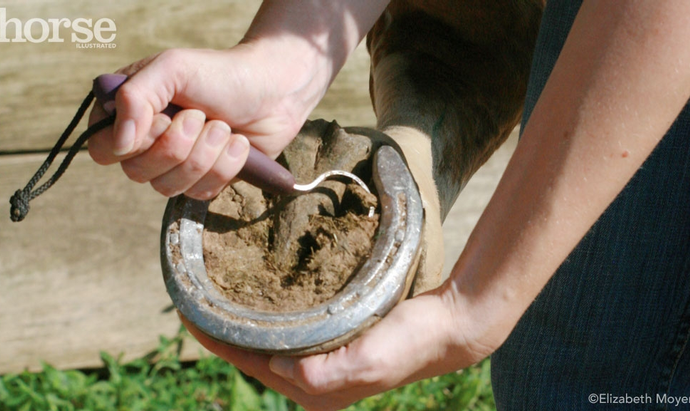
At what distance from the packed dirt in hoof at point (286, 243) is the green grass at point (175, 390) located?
0.98m

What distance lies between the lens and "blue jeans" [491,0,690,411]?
1174mm

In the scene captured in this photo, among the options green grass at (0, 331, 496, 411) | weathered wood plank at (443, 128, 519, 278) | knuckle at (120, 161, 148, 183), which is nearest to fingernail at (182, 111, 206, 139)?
knuckle at (120, 161, 148, 183)

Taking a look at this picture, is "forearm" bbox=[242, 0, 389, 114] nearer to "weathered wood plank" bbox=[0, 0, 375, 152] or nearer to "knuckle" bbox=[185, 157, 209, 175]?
"knuckle" bbox=[185, 157, 209, 175]

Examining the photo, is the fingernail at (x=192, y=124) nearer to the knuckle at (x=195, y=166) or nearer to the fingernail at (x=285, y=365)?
the knuckle at (x=195, y=166)

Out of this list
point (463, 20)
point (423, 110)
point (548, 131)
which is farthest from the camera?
point (463, 20)

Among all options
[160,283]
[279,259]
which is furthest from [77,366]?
[279,259]

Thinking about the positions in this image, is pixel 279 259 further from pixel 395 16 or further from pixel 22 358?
pixel 22 358

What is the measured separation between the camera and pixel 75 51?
2031 millimetres

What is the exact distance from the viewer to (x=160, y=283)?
2.31m

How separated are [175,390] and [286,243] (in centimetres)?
→ 122

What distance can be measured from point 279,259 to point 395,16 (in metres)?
0.71

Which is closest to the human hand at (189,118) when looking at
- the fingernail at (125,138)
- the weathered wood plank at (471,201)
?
the fingernail at (125,138)

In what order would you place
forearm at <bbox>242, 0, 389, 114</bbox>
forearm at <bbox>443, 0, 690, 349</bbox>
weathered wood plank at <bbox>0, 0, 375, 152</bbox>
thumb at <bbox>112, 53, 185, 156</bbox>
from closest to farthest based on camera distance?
forearm at <bbox>443, 0, 690, 349</bbox>, thumb at <bbox>112, 53, 185, 156</bbox>, forearm at <bbox>242, 0, 389, 114</bbox>, weathered wood plank at <bbox>0, 0, 375, 152</bbox>

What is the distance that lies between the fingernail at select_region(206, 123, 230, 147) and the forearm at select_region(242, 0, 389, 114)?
0.14 meters
